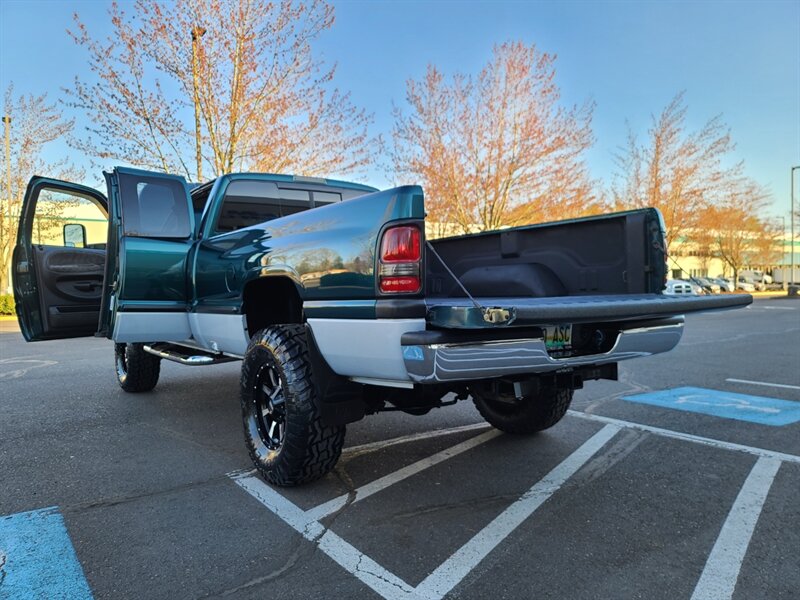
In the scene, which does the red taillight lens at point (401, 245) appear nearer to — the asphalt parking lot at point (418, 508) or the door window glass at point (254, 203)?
the asphalt parking lot at point (418, 508)

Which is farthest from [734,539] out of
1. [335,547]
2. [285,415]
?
[285,415]

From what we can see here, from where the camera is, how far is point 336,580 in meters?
2.32

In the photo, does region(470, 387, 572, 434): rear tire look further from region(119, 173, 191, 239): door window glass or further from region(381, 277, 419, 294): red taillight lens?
region(119, 173, 191, 239): door window glass

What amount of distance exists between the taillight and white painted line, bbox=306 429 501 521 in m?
1.33

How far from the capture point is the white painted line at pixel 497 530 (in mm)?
2311

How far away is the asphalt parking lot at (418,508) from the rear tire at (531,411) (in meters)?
0.11

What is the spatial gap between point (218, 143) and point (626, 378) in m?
12.3

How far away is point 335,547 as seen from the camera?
2.61m

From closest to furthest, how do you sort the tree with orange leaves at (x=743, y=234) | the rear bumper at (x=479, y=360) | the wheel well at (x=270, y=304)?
1. the rear bumper at (x=479, y=360)
2. the wheel well at (x=270, y=304)
3. the tree with orange leaves at (x=743, y=234)

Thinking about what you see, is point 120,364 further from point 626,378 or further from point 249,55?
point 249,55

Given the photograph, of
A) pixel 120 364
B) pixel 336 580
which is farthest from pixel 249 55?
pixel 336 580

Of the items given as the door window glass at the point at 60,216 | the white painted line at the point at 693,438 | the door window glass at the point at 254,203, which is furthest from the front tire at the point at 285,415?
the door window glass at the point at 60,216

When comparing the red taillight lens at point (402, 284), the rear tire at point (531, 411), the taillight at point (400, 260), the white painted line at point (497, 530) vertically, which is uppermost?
the taillight at point (400, 260)

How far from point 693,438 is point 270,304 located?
346 cm
